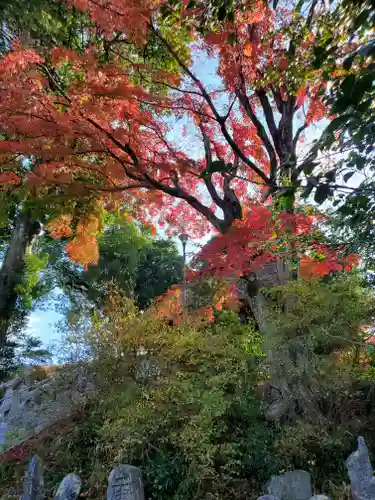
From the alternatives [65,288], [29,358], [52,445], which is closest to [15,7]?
[52,445]

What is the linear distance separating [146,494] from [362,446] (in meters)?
2.41

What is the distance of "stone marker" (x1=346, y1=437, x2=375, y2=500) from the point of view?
3.28m

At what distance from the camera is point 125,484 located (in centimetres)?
377

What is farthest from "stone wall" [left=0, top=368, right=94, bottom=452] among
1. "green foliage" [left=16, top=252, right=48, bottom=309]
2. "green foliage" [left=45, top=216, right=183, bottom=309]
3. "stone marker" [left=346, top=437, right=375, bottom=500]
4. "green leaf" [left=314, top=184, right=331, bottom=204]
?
"green foliage" [left=45, top=216, right=183, bottom=309]

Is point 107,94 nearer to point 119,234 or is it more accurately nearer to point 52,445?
point 52,445

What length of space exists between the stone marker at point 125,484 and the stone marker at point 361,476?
2036mm

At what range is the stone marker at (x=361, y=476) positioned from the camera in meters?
3.28

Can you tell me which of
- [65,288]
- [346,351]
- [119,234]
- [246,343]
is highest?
[119,234]

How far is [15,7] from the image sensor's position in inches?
193

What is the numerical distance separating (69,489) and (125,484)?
592 millimetres

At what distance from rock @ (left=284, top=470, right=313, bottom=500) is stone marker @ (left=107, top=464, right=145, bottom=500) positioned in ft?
4.86

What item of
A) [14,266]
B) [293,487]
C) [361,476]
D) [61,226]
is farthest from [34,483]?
[14,266]

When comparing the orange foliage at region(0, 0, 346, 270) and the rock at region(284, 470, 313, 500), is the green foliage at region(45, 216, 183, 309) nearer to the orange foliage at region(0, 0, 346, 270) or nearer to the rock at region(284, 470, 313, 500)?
the orange foliage at region(0, 0, 346, 270)

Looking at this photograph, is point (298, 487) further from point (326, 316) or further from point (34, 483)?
point (34, 483)
